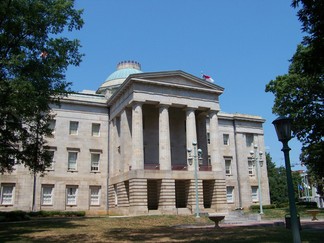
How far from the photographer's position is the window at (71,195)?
43.8m

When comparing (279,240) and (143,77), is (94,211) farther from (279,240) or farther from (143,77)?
(279,240)

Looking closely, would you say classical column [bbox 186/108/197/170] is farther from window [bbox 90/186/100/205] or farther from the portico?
window [bbox 90/186/100/205]

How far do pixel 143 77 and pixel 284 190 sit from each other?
52.6m

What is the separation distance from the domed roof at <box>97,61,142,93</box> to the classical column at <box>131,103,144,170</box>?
19398mm

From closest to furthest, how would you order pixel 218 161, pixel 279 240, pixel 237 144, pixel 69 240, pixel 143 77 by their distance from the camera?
1. pixel 279 240
2. pixel 69 240
3. pixel 143 77
4. pixel 218 161
5. pixel 237 144

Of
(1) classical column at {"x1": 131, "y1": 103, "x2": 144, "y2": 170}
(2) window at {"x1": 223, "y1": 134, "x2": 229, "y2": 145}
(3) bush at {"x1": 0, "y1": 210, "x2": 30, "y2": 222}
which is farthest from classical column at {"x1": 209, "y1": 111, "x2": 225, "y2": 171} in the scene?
(3) bush at {"x1": 0, "y1": 210, "x2": 30, "y2": 222}

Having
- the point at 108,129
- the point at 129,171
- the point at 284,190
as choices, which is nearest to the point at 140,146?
the point at 129,171

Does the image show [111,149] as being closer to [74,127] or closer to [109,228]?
[74,127]

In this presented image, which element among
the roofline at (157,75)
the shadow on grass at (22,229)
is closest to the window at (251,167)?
the roofline at (157,75)

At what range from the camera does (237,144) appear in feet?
185

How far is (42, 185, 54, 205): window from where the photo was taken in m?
42.4

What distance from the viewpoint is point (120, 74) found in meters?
62.2

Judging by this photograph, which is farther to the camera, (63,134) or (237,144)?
(237,144)

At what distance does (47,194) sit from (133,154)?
12426 millimetres
